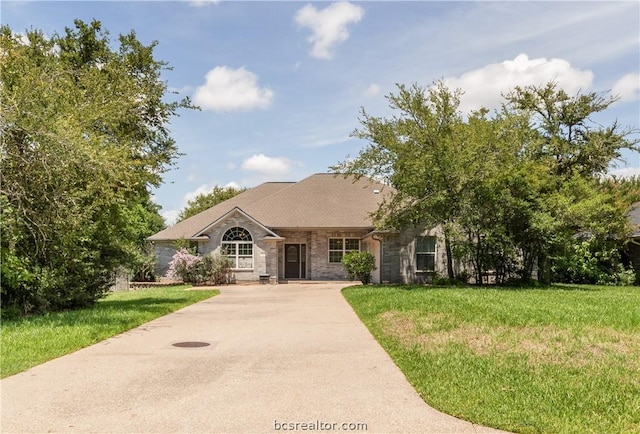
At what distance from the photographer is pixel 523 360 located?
709 centimetres

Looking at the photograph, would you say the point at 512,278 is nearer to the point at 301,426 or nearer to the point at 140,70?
the point at 140,70

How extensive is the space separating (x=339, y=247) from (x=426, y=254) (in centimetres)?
481

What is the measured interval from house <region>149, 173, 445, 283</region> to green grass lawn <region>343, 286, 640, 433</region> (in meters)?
12.6

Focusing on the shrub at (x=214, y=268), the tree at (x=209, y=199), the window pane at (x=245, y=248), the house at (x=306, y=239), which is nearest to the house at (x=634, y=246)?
the house at (x=306, y=239)

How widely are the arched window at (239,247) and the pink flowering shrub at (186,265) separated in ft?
5.46

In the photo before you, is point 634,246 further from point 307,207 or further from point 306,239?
point 307,207

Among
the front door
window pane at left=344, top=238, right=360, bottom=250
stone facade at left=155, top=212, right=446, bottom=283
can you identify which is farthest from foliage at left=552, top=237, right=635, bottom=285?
the front door

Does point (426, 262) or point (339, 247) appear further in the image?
point (339, 247)

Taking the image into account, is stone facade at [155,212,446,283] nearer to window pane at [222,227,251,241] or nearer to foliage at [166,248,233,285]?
window pane at [222,227,251,241]

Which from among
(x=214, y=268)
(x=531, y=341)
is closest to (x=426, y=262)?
(x=214, y=268)

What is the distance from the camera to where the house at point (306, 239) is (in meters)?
25.3

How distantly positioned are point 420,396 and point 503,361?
1.93 meters

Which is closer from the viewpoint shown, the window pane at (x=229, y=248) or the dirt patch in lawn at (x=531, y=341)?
the dirt patch in lawn at (x=531, y=341)

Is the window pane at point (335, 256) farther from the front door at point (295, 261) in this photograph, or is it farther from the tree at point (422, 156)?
the tree at point (422, 156)
